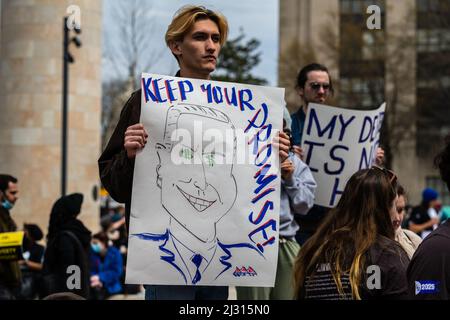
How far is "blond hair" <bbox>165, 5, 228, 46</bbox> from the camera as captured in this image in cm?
441

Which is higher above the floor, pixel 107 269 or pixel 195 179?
pixel 195 179

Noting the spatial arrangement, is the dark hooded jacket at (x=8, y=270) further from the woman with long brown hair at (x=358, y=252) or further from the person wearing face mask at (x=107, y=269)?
the person wearing face mask at (x=107, y=269)

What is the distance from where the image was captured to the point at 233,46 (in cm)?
6325

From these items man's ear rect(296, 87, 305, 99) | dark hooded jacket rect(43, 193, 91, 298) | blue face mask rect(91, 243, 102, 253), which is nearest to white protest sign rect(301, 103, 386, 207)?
man's ear rect(296, 87, 305, 99)

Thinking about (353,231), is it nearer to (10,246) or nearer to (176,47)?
(176,47)

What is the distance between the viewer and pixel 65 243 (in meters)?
9.23

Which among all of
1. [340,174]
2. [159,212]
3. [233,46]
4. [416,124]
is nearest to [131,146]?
[159,212]

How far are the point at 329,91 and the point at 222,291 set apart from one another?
2.90 meters

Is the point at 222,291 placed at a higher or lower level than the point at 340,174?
lower

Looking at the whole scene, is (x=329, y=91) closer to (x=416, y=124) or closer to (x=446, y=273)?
(x=446, y=273)

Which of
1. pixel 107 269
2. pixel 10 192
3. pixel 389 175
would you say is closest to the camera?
pixel 389 175

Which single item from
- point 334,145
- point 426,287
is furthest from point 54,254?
point 426,287

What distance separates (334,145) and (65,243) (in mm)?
3293
